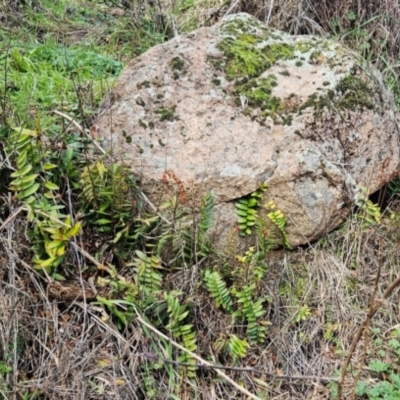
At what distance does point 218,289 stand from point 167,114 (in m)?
0.92

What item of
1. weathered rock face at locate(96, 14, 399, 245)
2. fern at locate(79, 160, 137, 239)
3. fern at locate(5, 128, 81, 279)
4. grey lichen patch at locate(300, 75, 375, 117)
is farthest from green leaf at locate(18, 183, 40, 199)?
grey lichen patch at locate(300, 75, 375, 117)

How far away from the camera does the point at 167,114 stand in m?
3.07

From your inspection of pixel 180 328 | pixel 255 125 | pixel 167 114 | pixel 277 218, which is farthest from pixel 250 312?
pixel 167 114

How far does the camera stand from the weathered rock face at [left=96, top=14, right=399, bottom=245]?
2.96 meters

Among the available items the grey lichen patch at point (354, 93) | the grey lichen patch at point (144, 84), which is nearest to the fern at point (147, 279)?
the grey lichen patch at point (144, 84)

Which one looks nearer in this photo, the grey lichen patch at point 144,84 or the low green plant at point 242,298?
the low green plant at point 242,298

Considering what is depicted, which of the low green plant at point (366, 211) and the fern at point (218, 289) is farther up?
the low green plant at point (366, 211)

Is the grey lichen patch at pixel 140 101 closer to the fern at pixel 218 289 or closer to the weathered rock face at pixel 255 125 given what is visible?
the weathered rock face at pixel 255 125

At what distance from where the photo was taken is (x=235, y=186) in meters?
2.94

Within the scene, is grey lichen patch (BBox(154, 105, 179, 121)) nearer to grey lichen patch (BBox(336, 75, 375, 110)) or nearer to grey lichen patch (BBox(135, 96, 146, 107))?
grey lichen patch (BBox(135, 96, 146, 107))

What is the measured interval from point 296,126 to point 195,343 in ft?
3.83

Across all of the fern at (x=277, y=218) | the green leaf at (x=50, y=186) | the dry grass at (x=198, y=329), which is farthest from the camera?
the fern at (x=277, y=218)

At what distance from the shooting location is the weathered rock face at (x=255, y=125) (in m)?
2.96

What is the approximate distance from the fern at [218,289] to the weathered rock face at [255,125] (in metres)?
0.30
